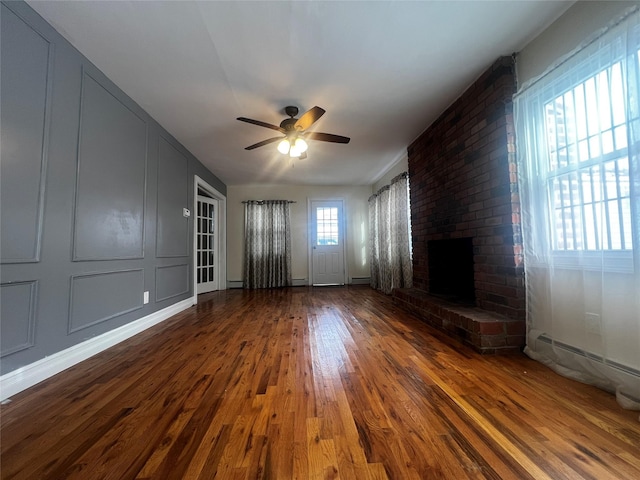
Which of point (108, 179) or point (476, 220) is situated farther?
point (476, 220)

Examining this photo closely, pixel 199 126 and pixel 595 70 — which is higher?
pixel 199 126

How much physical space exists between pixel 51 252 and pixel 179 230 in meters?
1.85

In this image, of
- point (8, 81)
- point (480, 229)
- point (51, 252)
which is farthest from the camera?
point (480, 229)

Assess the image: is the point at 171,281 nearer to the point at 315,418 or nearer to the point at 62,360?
the point at 62,360

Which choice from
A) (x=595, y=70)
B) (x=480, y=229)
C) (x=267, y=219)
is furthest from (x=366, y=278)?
(x=595, y=70)

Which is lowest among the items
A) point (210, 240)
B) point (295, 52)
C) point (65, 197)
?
point (210, 240)

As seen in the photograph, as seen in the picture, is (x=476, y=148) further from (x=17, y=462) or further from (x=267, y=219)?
(x=267, y=219)

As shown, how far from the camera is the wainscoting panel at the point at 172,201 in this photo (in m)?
3.07

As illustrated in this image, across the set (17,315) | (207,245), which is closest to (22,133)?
(17,315)

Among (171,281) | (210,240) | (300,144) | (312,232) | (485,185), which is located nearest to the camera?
(485,185)

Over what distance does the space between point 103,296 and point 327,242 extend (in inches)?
174

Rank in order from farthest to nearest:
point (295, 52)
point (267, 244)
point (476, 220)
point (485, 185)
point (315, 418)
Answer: point (267, 244) → point (476, 220) → point (485, 185) → point (295, 52) → point (315, 418)

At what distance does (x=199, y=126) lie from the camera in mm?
3113

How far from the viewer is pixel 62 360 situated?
1.75 m
